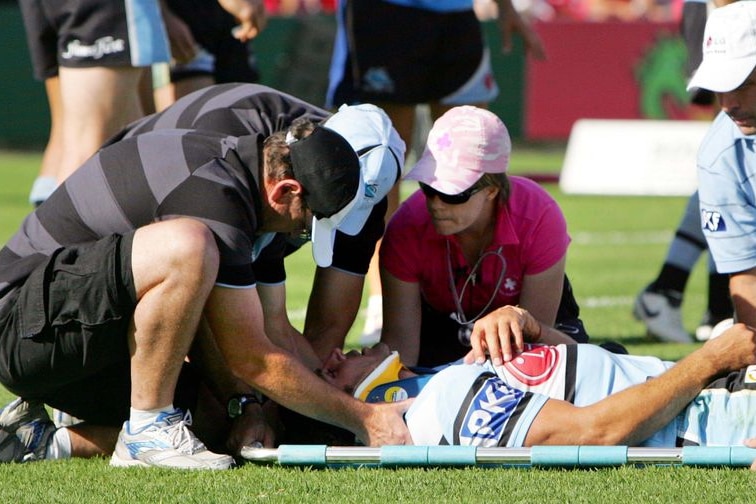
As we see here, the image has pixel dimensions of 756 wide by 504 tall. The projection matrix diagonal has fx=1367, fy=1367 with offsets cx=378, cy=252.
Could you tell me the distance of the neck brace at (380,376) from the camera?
4.52 m

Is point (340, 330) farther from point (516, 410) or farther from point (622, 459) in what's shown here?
point (622, 459)

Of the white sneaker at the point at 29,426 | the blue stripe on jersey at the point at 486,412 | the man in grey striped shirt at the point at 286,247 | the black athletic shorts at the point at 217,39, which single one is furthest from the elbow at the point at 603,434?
the black athletic shorts at the point at 217,39

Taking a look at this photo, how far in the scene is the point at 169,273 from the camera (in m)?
4.00

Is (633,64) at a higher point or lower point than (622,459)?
lower

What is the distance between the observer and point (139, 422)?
4227 millimetres

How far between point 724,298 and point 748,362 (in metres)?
2.37

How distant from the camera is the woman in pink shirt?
15.7 ft

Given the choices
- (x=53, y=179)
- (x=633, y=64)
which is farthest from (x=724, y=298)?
(x=633, y=64)

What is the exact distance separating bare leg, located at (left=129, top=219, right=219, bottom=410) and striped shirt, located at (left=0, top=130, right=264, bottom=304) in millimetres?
78

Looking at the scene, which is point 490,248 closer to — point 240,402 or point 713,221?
point 713,221

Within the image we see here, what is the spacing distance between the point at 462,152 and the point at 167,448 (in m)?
1.46

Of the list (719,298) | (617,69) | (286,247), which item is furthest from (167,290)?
(617,69)

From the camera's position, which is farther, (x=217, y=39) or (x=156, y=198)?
(x=217, y=39)

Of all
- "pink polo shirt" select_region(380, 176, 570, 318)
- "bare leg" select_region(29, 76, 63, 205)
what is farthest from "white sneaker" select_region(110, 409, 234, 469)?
"bare leg" select_region(29, 76, 63, 205)
